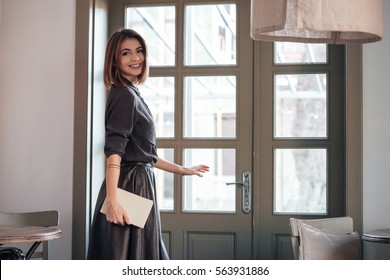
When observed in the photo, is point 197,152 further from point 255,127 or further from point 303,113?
point 303,113

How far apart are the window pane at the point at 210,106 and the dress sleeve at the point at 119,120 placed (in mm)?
1202

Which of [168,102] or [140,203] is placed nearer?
[140,203]

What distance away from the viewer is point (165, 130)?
14.0 ft

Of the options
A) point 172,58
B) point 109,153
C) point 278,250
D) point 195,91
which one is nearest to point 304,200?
point 278,250

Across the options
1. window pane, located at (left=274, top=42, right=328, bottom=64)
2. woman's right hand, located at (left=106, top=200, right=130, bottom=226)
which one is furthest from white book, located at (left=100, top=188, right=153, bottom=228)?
window pane, located at (left=274, top=42, right=328, bottom=64)

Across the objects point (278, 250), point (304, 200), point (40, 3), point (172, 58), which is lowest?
point (278, 250)

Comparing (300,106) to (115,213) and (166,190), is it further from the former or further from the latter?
(115,213)

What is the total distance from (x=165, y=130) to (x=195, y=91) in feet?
1.03

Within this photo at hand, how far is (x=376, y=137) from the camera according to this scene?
3.86 meters

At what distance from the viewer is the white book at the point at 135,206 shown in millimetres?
2986

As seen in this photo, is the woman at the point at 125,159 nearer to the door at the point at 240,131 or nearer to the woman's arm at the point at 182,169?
the woman's arm at the point at 182,169

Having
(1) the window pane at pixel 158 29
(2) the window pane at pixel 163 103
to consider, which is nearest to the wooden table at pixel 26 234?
(2) the window pane at pixel 163 103

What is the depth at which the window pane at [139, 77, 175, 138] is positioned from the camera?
4.25 meters

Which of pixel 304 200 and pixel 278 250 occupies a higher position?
pixel 304 200
